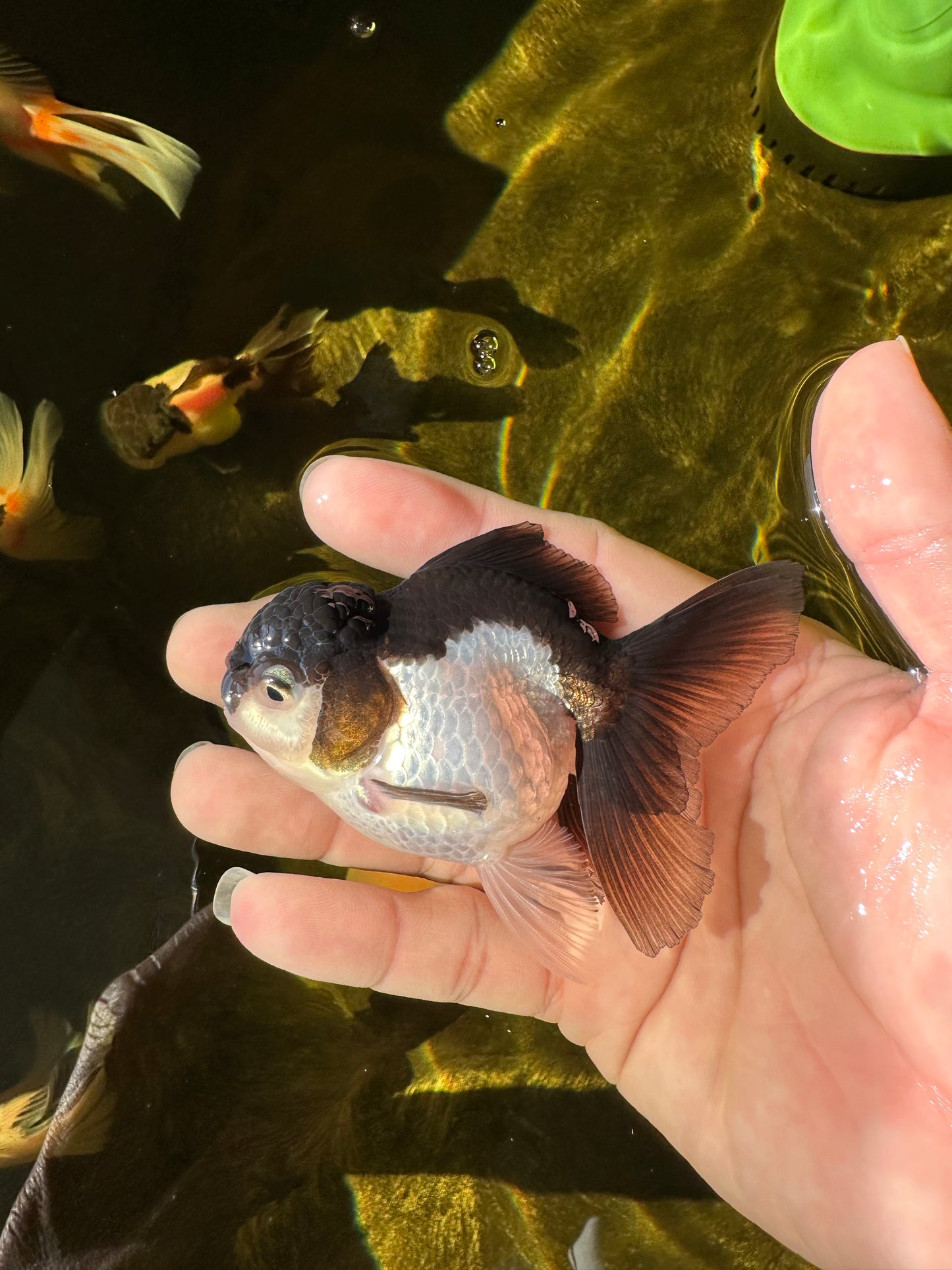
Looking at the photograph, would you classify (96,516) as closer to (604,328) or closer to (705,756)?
(604,328)

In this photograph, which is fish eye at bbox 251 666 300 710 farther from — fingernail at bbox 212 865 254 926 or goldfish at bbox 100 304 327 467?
goldfish at bbox 100 304 327 467

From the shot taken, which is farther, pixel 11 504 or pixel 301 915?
pixel 11 504

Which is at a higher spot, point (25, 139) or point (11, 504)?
point (25, 139)

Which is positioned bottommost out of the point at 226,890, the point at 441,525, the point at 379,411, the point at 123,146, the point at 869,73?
the point at 226,890

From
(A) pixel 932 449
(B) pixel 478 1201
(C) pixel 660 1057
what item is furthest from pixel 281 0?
(B) pixel 478 1201

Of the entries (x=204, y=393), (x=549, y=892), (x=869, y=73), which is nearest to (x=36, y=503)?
(x=204, y=393)

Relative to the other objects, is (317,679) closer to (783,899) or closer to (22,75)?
(783,899)

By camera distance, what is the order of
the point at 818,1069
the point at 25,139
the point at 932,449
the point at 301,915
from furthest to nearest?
the point at 25,139
the point at 301,915
the point at 818,1069
the point at 932,449
